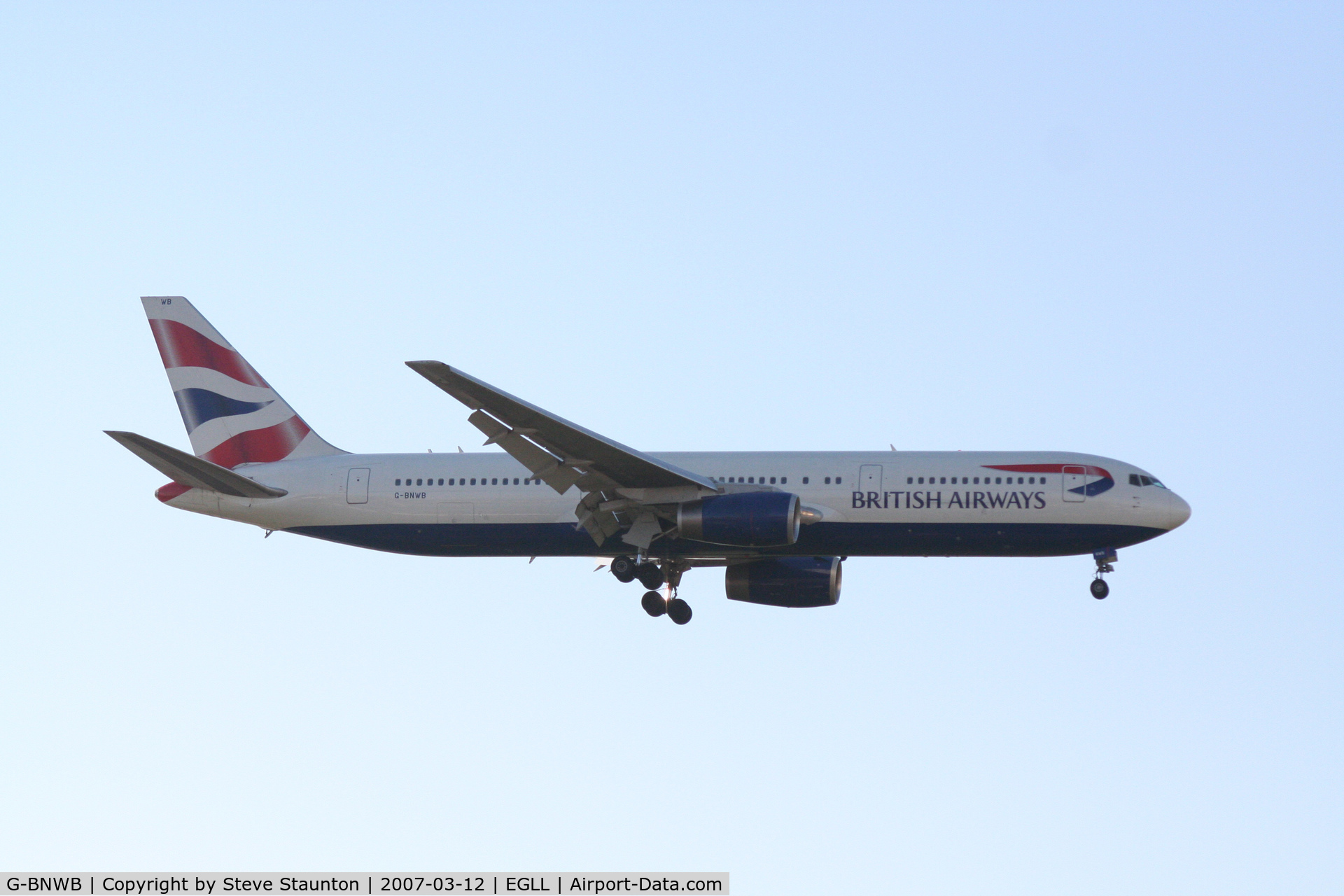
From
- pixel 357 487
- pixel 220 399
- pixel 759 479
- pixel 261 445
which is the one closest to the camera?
pixel 759 479

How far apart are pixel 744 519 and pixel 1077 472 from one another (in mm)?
8193

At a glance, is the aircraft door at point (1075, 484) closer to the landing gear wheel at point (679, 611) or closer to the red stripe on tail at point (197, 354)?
the landing gear wheel at point (679, 611)

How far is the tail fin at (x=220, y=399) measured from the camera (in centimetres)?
4700

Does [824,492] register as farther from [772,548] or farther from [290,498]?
[290,498]

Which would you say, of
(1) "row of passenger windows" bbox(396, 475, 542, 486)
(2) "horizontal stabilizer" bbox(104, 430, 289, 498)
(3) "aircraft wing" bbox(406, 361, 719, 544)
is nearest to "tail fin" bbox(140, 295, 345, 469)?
(2) "horizontal stabilizer" bbox(104, 430, 289, 498)

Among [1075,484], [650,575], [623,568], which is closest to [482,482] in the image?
[623,568]

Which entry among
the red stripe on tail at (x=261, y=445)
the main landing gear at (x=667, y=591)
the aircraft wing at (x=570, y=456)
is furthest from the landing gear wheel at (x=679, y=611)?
the red stripe on tail at (x=261, y=445)

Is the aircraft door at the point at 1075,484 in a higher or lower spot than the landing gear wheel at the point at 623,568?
higher

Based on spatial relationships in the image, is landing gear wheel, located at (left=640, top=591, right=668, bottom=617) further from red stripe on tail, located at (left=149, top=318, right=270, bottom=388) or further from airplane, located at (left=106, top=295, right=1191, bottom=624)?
red stripe on tail, located at (left=149, top=318, right=270, bottom=388)

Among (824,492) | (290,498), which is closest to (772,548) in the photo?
(824,492)

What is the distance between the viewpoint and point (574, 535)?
42969 millimetres

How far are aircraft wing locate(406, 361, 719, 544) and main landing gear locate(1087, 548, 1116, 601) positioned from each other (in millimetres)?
9414

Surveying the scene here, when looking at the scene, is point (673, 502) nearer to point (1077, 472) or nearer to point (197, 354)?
point (1077, 472)

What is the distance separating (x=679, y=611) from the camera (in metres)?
44.9
